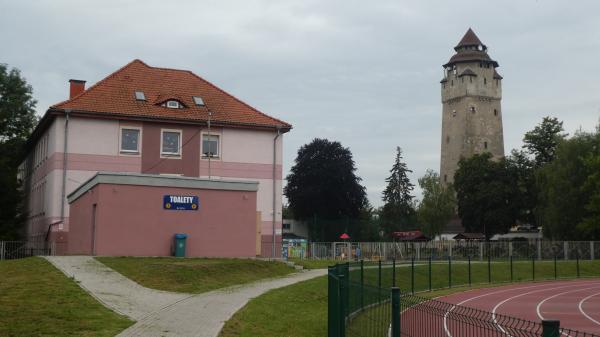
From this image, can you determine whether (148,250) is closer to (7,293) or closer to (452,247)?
(7,293)

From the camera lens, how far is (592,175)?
60938mm

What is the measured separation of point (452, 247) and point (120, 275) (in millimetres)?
33181

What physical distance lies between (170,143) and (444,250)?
812 inches

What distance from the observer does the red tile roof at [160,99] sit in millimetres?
43594

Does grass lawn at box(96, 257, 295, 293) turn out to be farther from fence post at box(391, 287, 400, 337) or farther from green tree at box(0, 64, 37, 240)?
green tree at box(0, 64, 37, 240)

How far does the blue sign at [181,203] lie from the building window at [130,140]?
40.2 feet

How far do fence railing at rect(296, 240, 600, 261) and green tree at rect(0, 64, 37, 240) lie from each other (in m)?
18.2

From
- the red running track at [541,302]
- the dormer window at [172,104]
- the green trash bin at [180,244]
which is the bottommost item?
the red running track at [541,302]

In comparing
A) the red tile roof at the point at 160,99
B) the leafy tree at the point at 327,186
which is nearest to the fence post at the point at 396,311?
the red tile roof at the point at 160,99

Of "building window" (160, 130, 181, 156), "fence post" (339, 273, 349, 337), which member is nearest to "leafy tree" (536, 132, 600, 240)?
"building window" (160, 130, 181, 156)

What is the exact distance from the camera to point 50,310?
52.4 feet

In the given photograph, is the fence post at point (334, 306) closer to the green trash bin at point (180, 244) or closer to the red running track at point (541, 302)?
the red running track at point (541, 302)

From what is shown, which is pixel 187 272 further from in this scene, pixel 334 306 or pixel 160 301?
pixel 334 306

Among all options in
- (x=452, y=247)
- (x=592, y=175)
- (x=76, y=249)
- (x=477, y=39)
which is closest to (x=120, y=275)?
(x=76, y=249)
